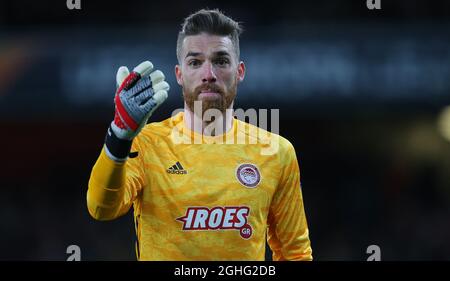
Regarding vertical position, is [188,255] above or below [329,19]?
below

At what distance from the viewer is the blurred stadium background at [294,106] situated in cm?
1062

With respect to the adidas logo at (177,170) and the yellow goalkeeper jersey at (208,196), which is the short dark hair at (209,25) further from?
the adidas logo at (177,170)

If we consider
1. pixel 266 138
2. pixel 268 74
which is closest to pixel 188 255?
pixel 266 138

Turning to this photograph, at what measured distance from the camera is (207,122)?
17.6 ft

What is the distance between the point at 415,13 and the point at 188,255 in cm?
764

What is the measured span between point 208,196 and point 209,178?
13 cm

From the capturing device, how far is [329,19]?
1127 centimetres

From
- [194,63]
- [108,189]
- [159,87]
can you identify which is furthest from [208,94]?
[108,189]

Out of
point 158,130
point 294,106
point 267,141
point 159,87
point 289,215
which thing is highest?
point 159,87

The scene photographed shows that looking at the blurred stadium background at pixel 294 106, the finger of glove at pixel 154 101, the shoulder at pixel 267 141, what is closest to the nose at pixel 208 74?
the shoulder at pixel 267 141

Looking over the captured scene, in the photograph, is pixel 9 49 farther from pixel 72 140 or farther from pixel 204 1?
pixel 204 1

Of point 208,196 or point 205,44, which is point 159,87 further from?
point 208,196

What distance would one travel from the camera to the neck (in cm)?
534

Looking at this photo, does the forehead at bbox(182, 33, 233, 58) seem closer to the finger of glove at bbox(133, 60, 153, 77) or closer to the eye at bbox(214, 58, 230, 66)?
the eye at bbox(214, 58, 230, 66)
